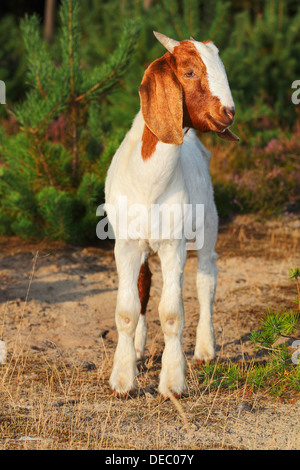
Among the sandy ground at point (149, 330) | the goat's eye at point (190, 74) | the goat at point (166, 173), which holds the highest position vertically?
the goat's eye at point (190, 74)

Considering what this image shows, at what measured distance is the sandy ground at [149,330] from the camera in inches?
129

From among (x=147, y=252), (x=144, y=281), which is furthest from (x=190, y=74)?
(x=144, y=281)

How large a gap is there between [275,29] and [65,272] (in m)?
6.39

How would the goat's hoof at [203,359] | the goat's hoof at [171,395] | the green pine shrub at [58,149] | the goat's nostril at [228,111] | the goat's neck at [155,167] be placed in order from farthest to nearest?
the green pine shrub at [58,149]
the goat's hoof at [203,359]
the goat's hoof at [171,395]
the goat's neck at [155,167]
the goat's nostril at [228,111]

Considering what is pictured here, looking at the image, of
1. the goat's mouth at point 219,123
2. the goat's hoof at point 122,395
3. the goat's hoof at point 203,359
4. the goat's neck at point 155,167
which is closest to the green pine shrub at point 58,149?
the goat's hoof at point 203,359

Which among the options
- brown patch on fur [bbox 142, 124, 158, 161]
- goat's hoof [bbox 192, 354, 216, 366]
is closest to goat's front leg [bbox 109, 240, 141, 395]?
brown patch on fur [bbox 142, 124, 158, 161]

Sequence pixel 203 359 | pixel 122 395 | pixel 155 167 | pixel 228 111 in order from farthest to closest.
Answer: pixel 203 359 → pixel 122 395 → pixel 155 167 → pixel 228 111

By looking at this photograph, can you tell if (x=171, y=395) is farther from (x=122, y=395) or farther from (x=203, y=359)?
(x=203, y=359)

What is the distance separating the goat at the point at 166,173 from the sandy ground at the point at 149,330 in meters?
0.29

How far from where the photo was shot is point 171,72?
337cm

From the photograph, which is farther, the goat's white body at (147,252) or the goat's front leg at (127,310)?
the goat's front leg at (127,310)

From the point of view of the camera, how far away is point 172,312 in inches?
145

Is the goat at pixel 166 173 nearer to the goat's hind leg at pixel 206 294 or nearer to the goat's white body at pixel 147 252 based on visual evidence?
the goat's white body at pixel 147 252

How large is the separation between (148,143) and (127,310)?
98 cm
